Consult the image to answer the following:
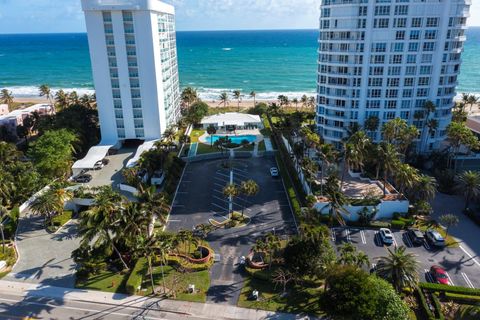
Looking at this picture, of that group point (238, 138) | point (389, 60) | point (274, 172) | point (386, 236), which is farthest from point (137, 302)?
point (389, 60)

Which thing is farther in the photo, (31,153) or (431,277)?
(31,153)

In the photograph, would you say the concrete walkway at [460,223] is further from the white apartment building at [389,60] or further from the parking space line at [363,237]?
the white apartment building at [389,60]

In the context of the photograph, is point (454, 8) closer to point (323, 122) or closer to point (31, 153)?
point (323, 122)

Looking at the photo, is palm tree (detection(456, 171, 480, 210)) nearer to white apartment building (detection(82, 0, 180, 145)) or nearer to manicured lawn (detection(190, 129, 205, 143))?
manicured lawn (detection(190, 129, 205, 143))

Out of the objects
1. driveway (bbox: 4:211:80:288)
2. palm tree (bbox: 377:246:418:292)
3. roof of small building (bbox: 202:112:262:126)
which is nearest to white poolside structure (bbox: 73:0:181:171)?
roof of small building (bbox: 202:112:262:126)

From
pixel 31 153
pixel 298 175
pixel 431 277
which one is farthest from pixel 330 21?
pixel 31 153

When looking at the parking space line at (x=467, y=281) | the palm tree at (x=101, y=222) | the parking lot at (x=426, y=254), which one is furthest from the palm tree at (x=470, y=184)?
the palm tree at (x=101, y=222)
